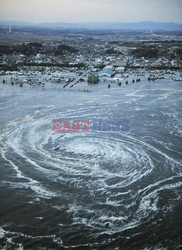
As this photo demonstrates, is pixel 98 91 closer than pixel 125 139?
No

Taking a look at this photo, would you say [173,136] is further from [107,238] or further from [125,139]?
[107,238]

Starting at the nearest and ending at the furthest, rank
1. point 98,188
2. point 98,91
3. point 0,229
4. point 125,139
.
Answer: point 0,229 → point 98,188 → point 125,139 → point 98,91

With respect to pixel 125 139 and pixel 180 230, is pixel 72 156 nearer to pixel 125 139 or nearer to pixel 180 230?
pixel 125 139

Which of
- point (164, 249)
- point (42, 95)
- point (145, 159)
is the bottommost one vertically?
point (164, 249)

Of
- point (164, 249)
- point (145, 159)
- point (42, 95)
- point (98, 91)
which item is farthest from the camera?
point (98, 91)

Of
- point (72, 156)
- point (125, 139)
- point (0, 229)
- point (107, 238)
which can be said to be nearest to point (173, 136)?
point (125, 139)

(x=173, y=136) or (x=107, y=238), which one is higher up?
(x=173, y=136)
